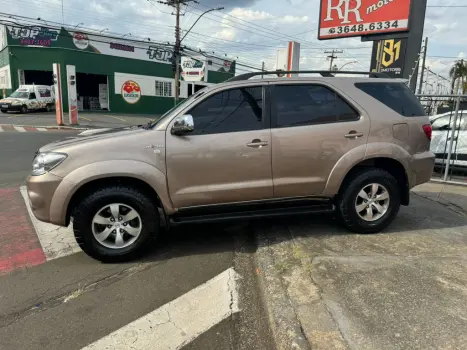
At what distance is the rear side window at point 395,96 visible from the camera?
14.7ft

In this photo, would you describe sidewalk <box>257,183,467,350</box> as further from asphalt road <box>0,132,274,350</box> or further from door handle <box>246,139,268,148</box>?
door handle <box>246,139,268,148</box>

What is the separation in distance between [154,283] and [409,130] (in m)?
3.43

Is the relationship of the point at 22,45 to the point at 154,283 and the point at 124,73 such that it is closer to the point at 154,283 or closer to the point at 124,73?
the point at 124,73

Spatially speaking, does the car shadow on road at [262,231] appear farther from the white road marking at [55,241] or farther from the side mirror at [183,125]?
the side mirror at [183,125]

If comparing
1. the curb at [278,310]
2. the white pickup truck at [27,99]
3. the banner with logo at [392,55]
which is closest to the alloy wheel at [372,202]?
the curb at [278,310]

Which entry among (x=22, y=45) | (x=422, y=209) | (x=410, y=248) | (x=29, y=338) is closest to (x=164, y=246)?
(x=29, y=338)

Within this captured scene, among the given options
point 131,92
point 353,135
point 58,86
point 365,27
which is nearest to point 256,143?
point 353,135

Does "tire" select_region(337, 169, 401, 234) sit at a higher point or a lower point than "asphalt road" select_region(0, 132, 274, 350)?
higher

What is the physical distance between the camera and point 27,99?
28250 millimetres

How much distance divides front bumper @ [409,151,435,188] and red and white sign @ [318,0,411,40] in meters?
7.61

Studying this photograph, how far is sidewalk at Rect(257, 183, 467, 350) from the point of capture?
264 cm

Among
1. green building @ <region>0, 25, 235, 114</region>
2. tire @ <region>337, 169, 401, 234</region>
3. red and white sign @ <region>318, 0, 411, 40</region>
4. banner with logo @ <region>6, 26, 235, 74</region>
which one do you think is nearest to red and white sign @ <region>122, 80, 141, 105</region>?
green building @ <region>0, 25, 235, 114</region>

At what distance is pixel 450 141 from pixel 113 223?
7030 millimetres

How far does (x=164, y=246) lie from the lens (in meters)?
4.38
